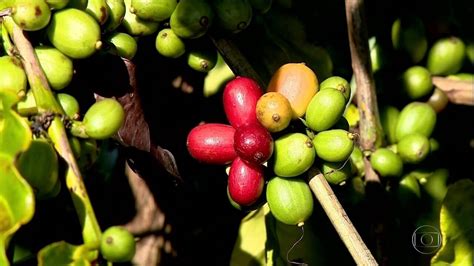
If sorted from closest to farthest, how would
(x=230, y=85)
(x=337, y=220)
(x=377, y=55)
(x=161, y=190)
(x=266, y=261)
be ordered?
(x=337, y=220), (x=230, y=85), (x=266, y=261), (x=161, y=190), (x=377, y=55)

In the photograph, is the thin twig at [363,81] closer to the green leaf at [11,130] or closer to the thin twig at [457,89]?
the thin twig at [457,89]

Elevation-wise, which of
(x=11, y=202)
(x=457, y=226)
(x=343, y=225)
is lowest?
(x=457, y=226)

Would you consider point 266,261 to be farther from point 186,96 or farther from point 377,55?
point 377,55

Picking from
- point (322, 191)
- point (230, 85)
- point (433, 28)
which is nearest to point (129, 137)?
point (230, 85)

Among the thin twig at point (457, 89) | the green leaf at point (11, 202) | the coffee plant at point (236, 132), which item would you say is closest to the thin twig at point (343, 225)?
the coffee plant at point (236, 132)

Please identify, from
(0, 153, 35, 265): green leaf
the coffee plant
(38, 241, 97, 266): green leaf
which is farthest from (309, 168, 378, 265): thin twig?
(0, 153, 35, 265): green leaf

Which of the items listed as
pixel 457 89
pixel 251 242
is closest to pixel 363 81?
pixel 457 89
